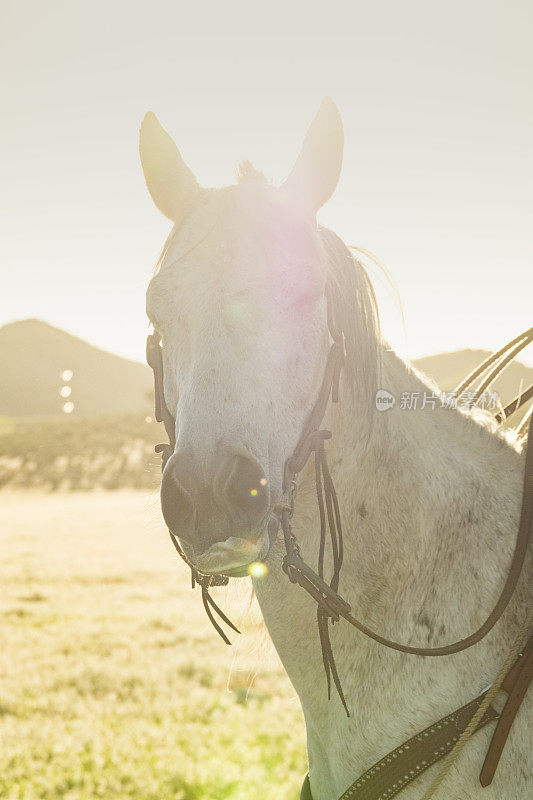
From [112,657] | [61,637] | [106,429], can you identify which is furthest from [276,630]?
[106,429]

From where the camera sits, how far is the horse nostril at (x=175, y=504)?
1.71m

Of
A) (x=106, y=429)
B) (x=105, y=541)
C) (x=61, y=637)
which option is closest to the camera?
(x=61, y=637)

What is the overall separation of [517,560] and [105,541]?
1997 cm

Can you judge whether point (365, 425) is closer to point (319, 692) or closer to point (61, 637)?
point (319, 692)

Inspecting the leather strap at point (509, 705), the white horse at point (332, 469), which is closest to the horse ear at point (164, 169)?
the white horse at point (332, 469)

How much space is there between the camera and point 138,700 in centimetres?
673

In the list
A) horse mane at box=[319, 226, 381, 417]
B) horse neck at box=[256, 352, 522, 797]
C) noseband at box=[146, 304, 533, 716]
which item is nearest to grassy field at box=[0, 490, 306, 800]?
horse neck at box=[256, 352, 522, 797]

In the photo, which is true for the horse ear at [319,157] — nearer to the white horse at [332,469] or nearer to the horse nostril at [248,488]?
the white horse at [332,469]

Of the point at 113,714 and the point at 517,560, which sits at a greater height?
the point at 517,560

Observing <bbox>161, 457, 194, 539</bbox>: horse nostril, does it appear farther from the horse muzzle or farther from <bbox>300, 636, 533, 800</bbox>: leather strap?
<bbox>300, 636, 533, 800</bbox>: leather strap

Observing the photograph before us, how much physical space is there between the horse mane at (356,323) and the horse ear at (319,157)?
0.22 metres

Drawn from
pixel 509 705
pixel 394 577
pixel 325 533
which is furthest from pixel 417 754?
pixel 325 533

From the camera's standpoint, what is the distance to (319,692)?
7.36ft

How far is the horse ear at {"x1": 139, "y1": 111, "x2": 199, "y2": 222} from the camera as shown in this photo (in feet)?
8.03
